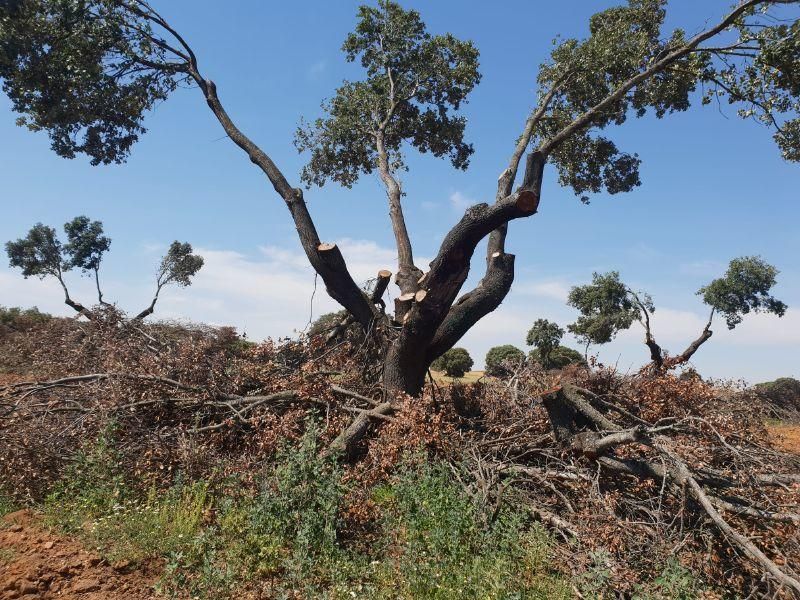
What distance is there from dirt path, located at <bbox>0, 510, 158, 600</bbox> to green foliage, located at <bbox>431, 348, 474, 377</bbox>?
69.6 feet

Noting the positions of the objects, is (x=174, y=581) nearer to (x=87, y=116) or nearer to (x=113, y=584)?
(x=113, y=584)

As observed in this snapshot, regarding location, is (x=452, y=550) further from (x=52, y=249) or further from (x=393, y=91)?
(x=52, y=249)

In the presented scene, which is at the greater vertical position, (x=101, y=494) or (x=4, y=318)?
(x=4, y=318)

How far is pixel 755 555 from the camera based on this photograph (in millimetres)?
3588

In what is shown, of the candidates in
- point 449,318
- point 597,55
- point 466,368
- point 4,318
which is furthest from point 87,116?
point 466,368

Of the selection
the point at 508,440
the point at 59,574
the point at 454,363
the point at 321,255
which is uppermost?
the point at 454,363

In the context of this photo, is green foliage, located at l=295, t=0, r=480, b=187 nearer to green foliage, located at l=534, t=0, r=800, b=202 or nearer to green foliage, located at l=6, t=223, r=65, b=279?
green foliage, located at l=534, t=0, r=800, b=202

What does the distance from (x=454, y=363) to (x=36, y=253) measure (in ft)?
70.3

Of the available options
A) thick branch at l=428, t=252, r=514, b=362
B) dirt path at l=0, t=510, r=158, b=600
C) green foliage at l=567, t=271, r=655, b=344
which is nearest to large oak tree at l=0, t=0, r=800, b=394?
thick branch at l=428, t=252, r=514, b=362

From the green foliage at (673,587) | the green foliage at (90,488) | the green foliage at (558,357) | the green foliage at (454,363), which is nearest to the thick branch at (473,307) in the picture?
the green foliage at (673,587)

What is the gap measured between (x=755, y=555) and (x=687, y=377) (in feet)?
10.2

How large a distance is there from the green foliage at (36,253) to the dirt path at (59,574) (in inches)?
1015

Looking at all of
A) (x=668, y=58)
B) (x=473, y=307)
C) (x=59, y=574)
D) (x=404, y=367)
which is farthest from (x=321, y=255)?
(x=668, y=58)

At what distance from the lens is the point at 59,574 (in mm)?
3447
